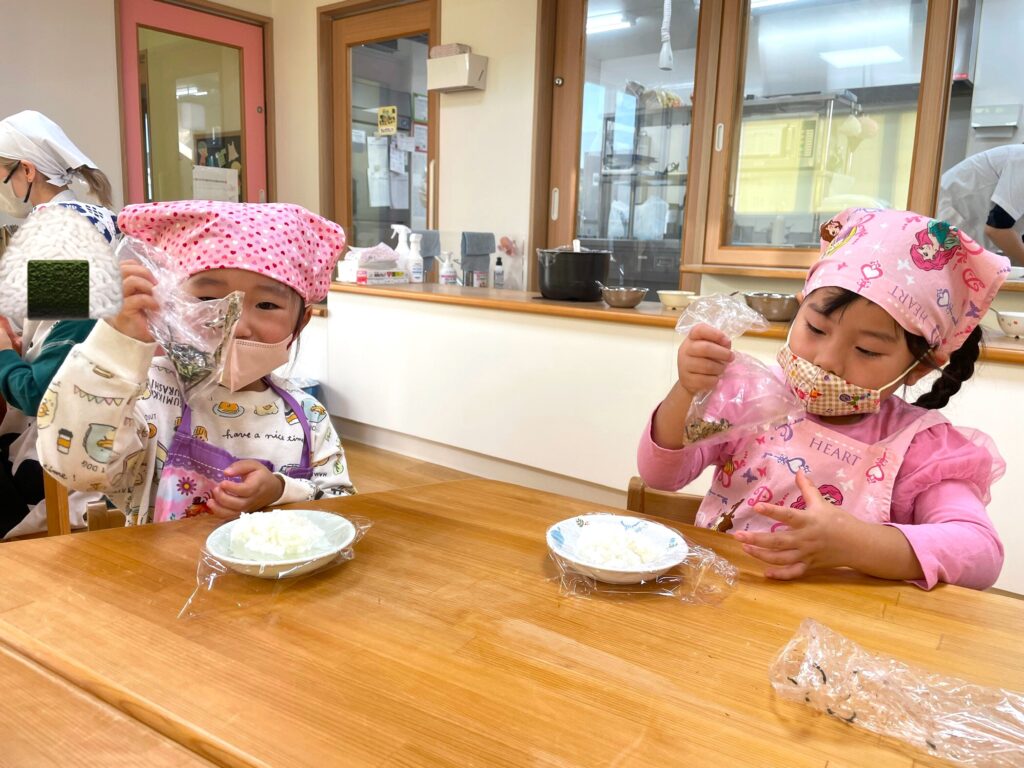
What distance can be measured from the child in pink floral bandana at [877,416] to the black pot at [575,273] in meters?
1.66

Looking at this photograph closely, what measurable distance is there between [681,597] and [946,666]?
26 centimetres

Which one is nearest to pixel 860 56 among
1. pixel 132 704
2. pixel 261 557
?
pixel 261 557

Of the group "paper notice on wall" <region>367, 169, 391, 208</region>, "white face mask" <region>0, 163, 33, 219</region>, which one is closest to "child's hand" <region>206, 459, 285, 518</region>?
"white face mask" <region>0, 163, 33, 219</region>

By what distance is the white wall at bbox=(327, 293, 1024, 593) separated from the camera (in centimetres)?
200

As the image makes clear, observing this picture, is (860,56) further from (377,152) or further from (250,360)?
(250,360)

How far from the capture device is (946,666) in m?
0.69

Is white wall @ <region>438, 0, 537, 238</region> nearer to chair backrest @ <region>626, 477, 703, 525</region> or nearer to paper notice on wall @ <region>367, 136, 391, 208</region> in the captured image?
paper notice on wall @ <region>367, 136, 391, 208</region>

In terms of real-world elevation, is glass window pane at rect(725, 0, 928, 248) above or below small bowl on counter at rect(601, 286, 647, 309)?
above

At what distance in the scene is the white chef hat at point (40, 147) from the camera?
2.08 meters

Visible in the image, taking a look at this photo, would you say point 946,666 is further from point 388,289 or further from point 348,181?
point 348,181

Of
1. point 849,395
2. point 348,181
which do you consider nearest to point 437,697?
point 849,395

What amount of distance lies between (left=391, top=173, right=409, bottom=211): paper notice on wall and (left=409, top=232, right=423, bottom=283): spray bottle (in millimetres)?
844

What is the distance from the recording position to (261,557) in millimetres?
807

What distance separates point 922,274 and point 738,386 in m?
0.33
